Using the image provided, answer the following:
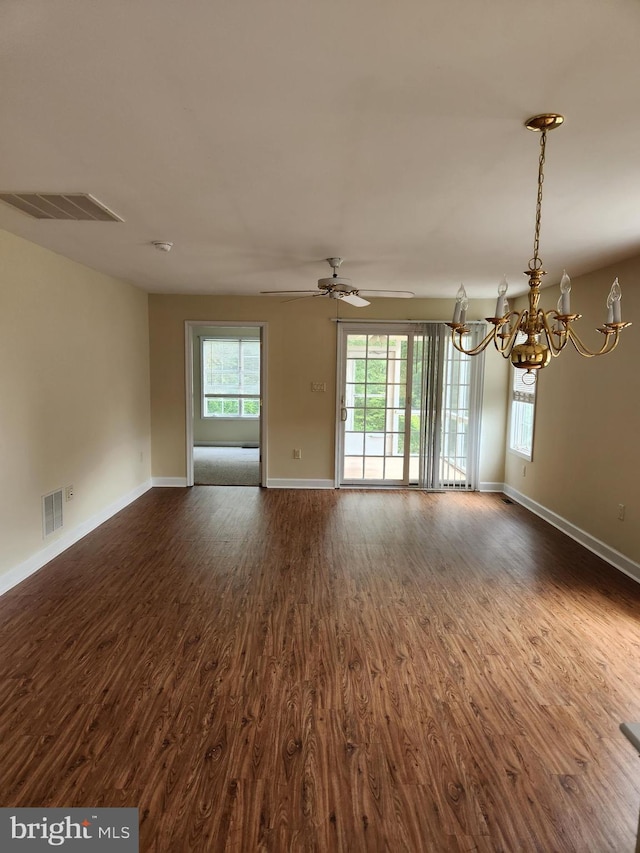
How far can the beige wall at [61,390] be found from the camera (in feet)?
11.2

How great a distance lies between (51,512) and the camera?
398cm

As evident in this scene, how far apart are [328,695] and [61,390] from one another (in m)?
3.26

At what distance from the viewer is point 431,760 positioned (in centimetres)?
196

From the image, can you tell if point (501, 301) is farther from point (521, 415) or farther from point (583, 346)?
point (521, 415)

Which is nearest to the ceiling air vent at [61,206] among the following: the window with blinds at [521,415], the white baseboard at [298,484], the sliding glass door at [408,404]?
the sliding glass door at [408,404]

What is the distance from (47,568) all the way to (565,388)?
495 cm

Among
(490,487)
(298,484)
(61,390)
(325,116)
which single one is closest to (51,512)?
(61,390)

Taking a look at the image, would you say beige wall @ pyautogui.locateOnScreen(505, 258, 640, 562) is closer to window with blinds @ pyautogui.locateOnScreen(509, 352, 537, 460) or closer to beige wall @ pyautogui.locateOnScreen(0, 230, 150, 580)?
window with blinds @ pyautogui.locateOnScreen(509, 352, 537, 460)

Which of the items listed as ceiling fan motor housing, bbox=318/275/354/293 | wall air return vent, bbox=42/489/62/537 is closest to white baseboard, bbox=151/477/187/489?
wall air return vent, bbox=42/489/62/537

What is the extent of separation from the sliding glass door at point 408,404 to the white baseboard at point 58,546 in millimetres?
2762

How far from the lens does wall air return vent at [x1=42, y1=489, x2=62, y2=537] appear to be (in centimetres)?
388

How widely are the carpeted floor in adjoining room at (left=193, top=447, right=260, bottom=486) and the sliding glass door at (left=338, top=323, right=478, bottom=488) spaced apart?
1515 millimetres

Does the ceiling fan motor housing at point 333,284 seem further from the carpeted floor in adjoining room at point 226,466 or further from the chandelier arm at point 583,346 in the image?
the carpeted floor in adjoining room at point 226,466

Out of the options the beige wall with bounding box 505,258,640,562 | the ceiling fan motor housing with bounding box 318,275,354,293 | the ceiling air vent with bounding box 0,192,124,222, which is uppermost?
the ceiling air vent with bounding box 0,192,124,222
